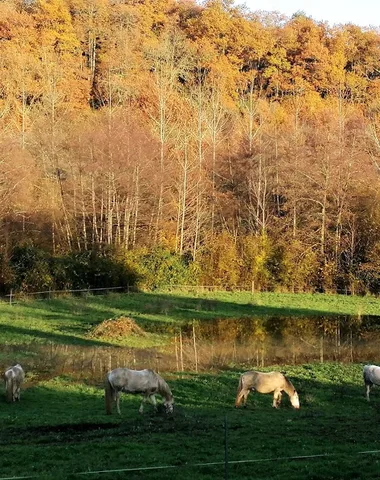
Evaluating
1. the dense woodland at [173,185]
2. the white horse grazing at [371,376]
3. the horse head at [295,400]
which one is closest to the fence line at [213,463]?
the horse head at [295,400]

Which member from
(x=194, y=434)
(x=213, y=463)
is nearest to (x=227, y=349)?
(x=194, y=434)

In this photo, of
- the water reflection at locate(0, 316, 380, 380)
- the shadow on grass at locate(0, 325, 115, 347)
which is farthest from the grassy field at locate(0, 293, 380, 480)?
the water reflection at locate(0, 316, 380, 380)

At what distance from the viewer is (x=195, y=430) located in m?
14.8

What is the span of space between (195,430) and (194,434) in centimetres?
39

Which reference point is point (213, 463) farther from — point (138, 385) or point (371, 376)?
point (371, 376)

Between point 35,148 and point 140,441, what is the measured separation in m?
40.4

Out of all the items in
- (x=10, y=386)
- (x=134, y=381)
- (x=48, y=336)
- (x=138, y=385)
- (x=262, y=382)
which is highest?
(x=134, y=381)

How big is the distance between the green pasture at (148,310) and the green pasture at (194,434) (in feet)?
29.5

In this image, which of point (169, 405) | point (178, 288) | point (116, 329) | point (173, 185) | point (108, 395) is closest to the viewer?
point (108, 395)

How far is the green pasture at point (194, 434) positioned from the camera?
1182 cm

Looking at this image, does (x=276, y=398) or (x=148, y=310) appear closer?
(x=276, y=398)

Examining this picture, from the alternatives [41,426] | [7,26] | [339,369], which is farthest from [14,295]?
[7,26]

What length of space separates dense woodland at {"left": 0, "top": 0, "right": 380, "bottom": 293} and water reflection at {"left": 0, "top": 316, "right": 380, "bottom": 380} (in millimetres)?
13830

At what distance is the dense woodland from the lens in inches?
1873
